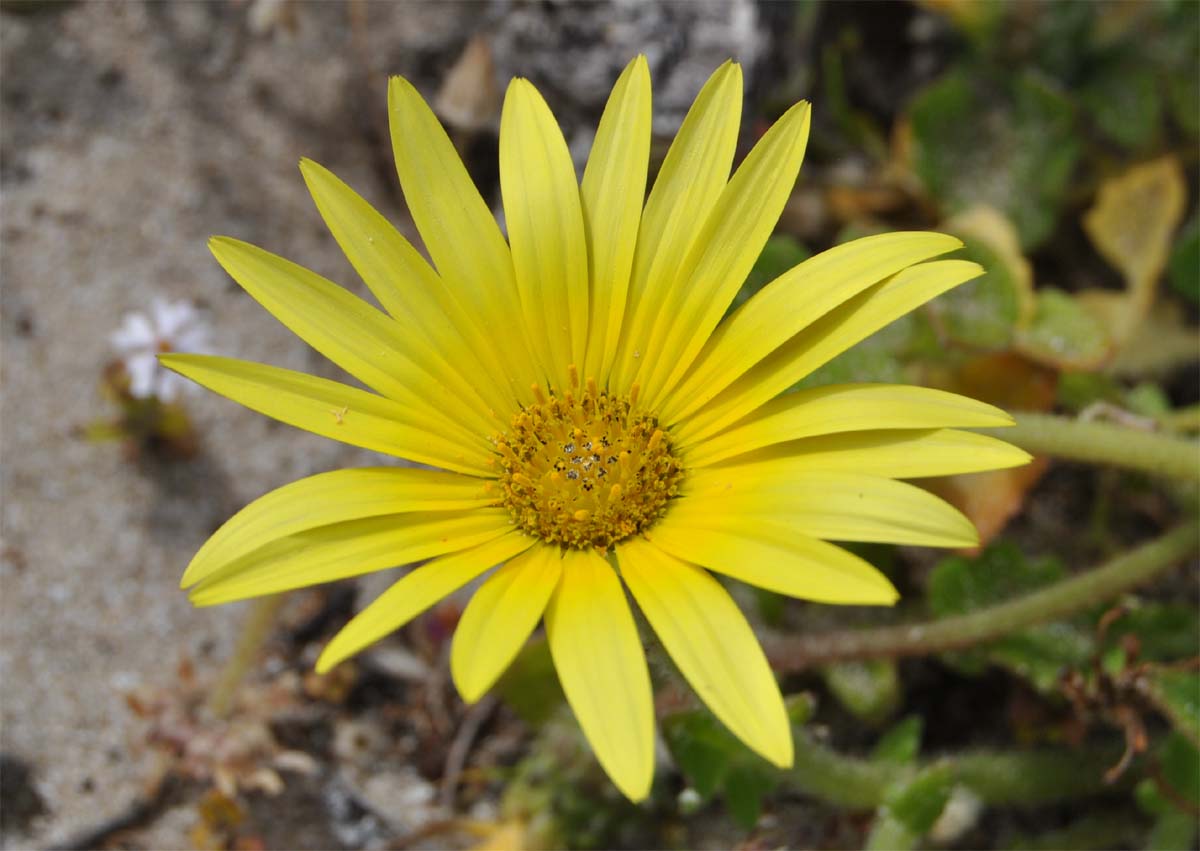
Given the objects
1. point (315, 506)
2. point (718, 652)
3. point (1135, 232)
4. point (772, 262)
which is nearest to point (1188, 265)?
point (1135, 232)

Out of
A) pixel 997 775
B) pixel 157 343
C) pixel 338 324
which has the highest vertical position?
pixel 157 343

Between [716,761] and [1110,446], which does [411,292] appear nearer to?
[716,761]

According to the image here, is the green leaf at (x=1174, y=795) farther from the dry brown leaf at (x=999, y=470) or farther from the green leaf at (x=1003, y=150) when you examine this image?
the green leaf at (x=1003, y=150)

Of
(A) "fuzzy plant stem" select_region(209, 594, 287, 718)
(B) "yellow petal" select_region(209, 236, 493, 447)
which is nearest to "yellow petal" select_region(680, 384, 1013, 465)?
(B) "yellow petal" select_region(209, 236, 493, 447)

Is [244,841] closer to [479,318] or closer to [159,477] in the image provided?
[159,477]

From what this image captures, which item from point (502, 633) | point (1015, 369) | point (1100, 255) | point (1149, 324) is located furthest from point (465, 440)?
point (1100, 255)

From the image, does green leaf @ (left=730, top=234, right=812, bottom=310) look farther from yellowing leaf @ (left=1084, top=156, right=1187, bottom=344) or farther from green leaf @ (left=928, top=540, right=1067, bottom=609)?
yellowing leaf @ (left=1084, top=156, right=1187, bottom=344)

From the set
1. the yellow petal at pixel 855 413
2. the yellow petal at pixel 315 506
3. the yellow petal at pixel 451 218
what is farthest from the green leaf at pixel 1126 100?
the yellow petal at pixel 315 506
